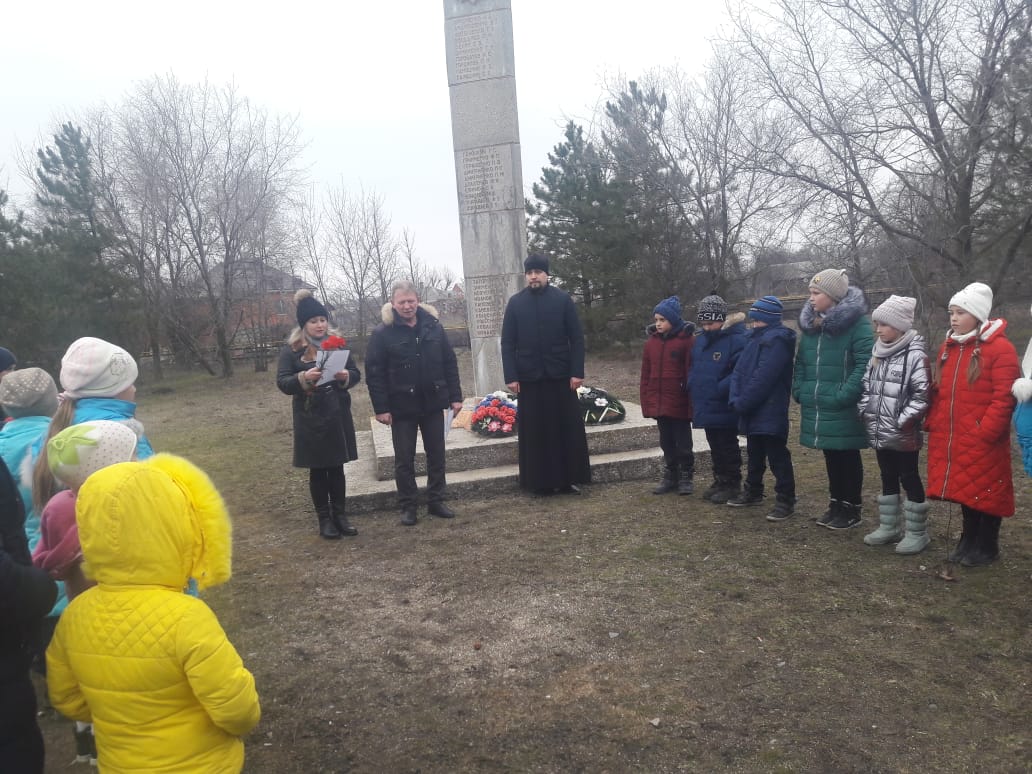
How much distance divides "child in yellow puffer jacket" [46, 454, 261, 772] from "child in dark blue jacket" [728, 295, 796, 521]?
4020 mm

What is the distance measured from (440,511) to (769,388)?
2566 mm

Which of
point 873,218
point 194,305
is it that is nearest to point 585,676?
point 873,218

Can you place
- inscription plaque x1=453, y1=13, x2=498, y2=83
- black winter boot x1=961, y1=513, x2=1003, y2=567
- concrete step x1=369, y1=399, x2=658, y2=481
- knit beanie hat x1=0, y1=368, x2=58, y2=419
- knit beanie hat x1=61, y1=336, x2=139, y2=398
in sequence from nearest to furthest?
knit beanie hat x1=61, y1=336, x2=139, y2=398 < knit beanie hat x1=0, y1=368, x2=58, y2=419 < black winter boot x1=961, y1=513, x2=1003, y2=567 < concrete step x1=369, y1=399, x2=658, y2=481 < inscription plaque x1=453, y1=13, x2=498, y2=83

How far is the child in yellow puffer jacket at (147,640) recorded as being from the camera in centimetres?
190

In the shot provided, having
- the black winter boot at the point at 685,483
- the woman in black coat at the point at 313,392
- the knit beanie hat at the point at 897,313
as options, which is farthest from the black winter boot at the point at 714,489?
the woman in black coat at the point at 313,392

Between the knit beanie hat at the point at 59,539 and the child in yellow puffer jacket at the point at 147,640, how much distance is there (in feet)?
1.19

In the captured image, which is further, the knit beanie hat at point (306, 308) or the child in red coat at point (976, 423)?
the knit beanie hat at point (306, 308)

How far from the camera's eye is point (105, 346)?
3.19m

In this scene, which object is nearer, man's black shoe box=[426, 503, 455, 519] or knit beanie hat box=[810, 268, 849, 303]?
knit beanie hat box=[810, 268, 849, 303]

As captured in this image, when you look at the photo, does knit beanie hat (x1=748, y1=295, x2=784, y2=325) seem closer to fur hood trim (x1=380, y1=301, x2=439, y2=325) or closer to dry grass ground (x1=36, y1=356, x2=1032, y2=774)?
dry grass ground (x1=36, y1=356, x2=1032, y2=774)

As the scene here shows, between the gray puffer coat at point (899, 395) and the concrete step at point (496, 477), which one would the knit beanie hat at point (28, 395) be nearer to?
the concrete step at point (496, 477)

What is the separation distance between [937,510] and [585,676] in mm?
3413

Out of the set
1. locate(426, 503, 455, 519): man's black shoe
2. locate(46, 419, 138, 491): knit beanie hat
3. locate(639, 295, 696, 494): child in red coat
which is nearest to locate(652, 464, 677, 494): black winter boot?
locate(639, 295, 696, 494): child in red coat

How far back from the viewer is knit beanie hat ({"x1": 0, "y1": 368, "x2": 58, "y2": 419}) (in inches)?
131
